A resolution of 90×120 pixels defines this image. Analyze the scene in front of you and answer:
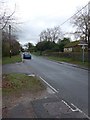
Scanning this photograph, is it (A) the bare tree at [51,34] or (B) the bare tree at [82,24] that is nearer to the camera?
(B) the bare tree at [82,24]

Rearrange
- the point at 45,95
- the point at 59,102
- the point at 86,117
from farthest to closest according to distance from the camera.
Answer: the point at 45,95 < the point at 59,102 < the point at 86,117

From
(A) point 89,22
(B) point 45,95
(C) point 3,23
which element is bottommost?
(B) point 45,95

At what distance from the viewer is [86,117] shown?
7613mm

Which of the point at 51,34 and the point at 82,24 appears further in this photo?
the point at 51,34

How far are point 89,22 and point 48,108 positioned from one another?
1784 inches

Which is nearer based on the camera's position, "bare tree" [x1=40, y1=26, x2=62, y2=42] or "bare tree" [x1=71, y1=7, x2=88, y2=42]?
"bare tree" [x1=71, y1=7, x2=88, y2=42]

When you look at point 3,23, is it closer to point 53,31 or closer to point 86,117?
point 86,117

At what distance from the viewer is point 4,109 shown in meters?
8.81

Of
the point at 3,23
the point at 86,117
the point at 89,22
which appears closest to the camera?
the point at 86,117

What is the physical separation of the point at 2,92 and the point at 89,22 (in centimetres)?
4271

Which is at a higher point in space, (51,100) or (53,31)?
(53,31)

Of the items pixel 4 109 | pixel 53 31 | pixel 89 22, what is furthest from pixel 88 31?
pixel 53 31

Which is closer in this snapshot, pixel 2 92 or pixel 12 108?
pixel 12 108

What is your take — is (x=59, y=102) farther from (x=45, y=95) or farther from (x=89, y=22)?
(x=89, y=22)
